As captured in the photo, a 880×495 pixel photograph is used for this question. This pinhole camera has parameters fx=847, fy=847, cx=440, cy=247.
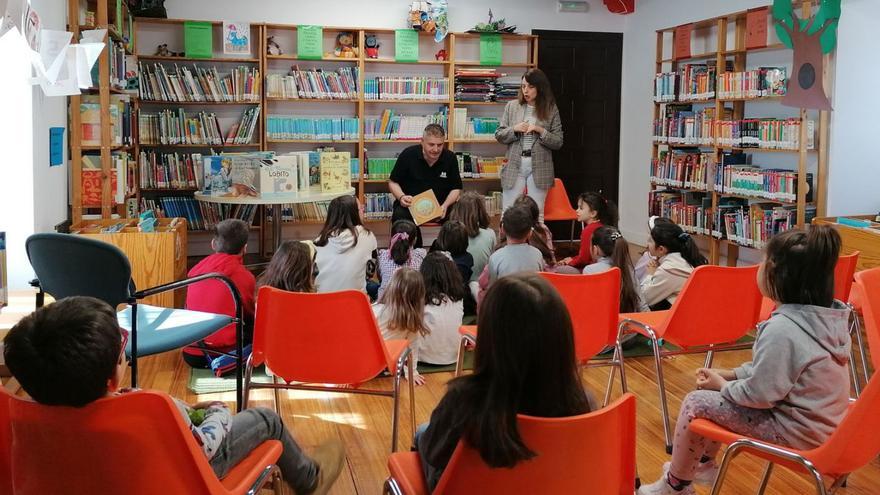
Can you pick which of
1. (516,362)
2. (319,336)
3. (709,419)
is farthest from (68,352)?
(709,419)

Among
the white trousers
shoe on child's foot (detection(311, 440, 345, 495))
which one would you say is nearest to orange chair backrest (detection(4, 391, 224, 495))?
shoe on child's foot (detection(311, 440, 345, 495))

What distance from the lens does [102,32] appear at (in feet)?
14.9

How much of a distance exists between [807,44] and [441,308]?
3608 millimetres

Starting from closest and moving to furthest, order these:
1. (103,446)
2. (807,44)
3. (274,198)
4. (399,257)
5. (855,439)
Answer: (103,446), (855,439), (399,257), (274,198), (807,44)

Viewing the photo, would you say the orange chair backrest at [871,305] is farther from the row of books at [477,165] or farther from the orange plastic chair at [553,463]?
the row of books at [477,165]

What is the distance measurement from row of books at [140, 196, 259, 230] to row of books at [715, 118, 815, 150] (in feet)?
13.8

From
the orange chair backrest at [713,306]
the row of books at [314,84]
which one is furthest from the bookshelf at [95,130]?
the orange chair backrest at [713,306]

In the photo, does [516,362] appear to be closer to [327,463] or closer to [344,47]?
[327,463]

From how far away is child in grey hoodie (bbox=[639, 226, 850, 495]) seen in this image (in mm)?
2221

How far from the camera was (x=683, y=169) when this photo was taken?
742 cm

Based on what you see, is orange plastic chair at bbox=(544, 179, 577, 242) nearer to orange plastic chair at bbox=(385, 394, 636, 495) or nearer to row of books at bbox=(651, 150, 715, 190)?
row of books at bbox=(651, 150, 715, 190)

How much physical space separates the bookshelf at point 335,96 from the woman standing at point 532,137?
1.13 meters

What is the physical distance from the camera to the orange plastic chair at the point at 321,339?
283cm

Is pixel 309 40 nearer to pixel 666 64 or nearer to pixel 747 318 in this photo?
pixel 666 64
